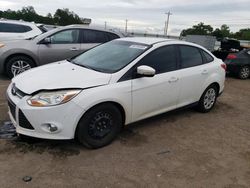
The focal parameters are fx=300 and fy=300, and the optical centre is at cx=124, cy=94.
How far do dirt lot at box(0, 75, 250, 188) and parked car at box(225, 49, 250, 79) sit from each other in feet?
21.4

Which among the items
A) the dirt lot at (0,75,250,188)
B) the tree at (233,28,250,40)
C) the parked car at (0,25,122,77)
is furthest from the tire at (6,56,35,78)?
the tree at (233,28,250,40)

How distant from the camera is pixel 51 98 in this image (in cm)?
375

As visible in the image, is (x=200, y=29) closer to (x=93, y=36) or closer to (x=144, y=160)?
(x=93, y=36)

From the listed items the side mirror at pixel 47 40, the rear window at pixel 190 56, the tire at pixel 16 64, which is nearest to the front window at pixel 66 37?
the side mirror at pixel 47 40

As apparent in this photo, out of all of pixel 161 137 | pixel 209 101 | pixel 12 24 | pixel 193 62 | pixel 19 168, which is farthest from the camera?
pixel 12 24

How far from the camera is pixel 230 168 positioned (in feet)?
12.9

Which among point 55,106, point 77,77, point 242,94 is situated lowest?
point 242,94

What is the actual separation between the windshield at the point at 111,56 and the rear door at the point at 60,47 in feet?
10.8

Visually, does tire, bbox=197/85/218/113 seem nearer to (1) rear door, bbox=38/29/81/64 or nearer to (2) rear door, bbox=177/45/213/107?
(2) rear door, bbox=177/45/213/107

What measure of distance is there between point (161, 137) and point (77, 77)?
1656 mm

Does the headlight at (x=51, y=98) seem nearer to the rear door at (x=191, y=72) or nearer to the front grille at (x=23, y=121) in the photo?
the front grille at (x=23, y=121)

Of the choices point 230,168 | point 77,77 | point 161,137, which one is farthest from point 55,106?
point 230,168

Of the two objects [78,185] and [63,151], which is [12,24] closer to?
[63,151]

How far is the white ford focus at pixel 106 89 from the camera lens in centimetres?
376
